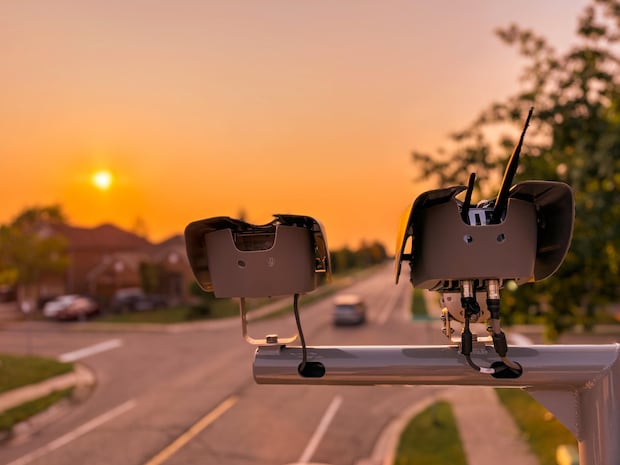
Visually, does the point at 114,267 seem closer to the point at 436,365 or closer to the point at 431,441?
the point at 431,441

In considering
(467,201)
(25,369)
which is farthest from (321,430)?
(25,369)

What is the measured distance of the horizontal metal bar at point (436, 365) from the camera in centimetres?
226

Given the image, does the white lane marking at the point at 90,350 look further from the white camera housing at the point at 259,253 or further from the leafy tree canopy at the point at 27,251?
the white camera housing at the point at 259,253

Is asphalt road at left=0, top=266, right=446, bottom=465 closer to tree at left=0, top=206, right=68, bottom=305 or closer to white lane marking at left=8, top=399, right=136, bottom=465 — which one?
white lane marking at left=8, top=399, right=136, bottom=465

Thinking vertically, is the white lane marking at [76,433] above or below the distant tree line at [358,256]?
above

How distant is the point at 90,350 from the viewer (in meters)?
23.4

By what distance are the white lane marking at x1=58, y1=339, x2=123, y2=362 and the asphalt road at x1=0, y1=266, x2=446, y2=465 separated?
13cm

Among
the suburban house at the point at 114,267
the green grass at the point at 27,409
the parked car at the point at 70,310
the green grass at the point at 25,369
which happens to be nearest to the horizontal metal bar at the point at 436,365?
the green grass at the point at 27,409

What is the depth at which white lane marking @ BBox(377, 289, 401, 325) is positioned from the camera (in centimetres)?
3142

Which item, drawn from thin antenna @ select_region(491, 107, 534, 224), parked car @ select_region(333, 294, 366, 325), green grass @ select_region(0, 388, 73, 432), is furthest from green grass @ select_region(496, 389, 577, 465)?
parked car @ select_region(333, 294, 366, 325)

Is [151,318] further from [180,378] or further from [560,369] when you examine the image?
[560,369]

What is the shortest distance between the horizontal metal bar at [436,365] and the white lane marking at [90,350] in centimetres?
2138

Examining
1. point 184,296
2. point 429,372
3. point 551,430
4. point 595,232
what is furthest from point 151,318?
point 429,372

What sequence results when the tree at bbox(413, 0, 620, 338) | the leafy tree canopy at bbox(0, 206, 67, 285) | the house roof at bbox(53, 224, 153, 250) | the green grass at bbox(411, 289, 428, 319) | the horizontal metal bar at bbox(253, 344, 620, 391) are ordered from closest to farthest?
the horizontal metal bar at bbox(253, 344, 620, 391), the tree at bbox(413, 0, 620, 338), the green grass at bbox(411, 289, 428, 319), the leafy tree canopy at bbox(0, 206, 67, 285), the house roof at bbox(53, 224, 153, 250)
